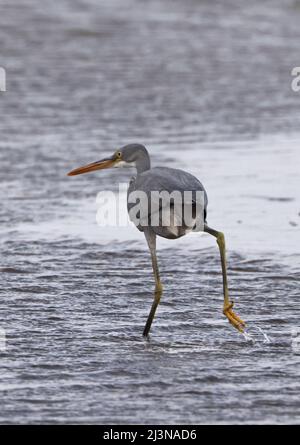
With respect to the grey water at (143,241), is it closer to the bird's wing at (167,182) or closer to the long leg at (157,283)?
the long leg at (157,283)

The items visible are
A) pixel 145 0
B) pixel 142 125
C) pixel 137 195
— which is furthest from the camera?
pixel 145 0

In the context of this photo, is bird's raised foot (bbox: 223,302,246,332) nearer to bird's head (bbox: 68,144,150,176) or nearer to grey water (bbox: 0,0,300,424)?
grey water (bbox: 0,0,300,424)

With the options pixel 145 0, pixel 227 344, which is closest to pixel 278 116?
pixel 227 344

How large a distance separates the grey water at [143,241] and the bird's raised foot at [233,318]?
67 mm

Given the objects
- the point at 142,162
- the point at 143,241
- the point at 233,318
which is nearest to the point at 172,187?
the point at 142,162

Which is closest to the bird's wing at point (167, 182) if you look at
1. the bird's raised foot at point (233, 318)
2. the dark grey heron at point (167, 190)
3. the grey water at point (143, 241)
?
the dark grey heron at point (167, 190)

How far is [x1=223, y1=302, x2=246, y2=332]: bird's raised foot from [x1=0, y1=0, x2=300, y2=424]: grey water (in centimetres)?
7

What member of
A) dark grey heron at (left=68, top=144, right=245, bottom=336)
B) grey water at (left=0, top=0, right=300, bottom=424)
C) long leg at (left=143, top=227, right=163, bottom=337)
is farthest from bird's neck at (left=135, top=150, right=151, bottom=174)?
grey water at (left=0, top=0, right=300, bottom=424)

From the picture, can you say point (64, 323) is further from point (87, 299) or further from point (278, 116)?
point (278, 116)

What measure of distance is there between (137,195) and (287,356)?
1241 mm

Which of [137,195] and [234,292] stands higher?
[137,195]

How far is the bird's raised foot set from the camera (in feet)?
22.7

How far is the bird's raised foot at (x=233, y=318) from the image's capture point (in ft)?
22.7

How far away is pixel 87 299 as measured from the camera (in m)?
7.65
